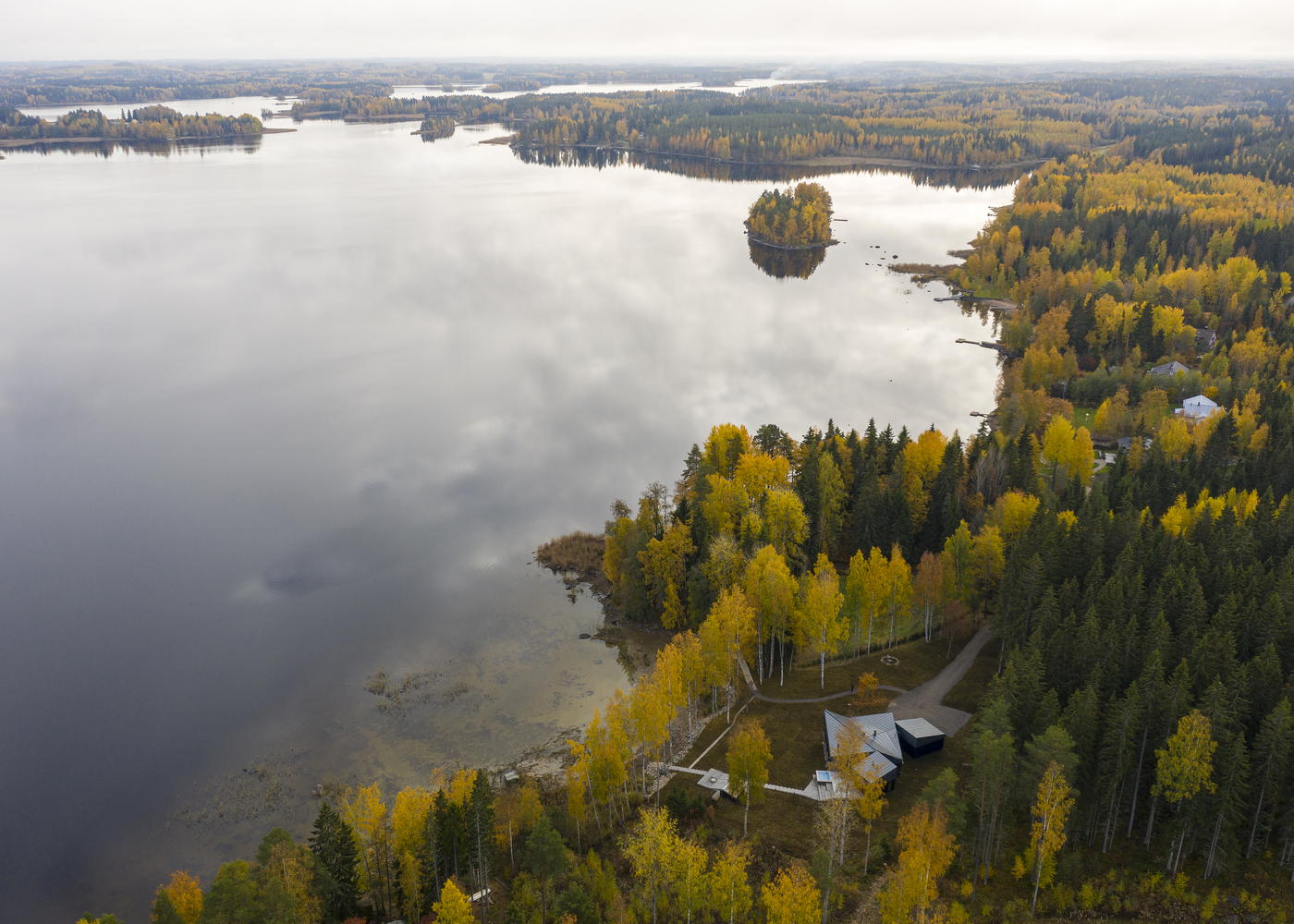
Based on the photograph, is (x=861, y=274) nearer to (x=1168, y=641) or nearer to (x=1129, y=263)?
(x=1129, y=263)

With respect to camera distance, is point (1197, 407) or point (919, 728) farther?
point (1197, 407)

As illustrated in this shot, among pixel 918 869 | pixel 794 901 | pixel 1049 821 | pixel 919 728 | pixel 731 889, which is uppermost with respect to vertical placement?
pixel 918 869

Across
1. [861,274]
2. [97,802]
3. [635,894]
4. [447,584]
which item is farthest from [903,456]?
[861,274]

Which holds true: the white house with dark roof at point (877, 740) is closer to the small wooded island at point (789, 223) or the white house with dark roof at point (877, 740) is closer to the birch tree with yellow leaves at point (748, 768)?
the birch tree with yellow leaves at point (748, 768)

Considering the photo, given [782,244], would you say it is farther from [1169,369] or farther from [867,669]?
[867,669]

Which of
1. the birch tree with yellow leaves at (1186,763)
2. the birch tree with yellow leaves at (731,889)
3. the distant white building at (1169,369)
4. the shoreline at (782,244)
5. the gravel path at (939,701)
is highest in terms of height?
the shoreline at (782,244)

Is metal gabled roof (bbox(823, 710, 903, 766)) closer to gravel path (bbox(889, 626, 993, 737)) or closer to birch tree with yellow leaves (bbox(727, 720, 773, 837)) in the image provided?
gravel path (bbox(889, 626, 993, 737))

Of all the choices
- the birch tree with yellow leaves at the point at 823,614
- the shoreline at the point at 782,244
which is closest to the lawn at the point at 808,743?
the birch tree with yellow leaves at the point at 823,614

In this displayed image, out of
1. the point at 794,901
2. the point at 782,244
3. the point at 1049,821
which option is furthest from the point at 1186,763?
the point at 782,244
